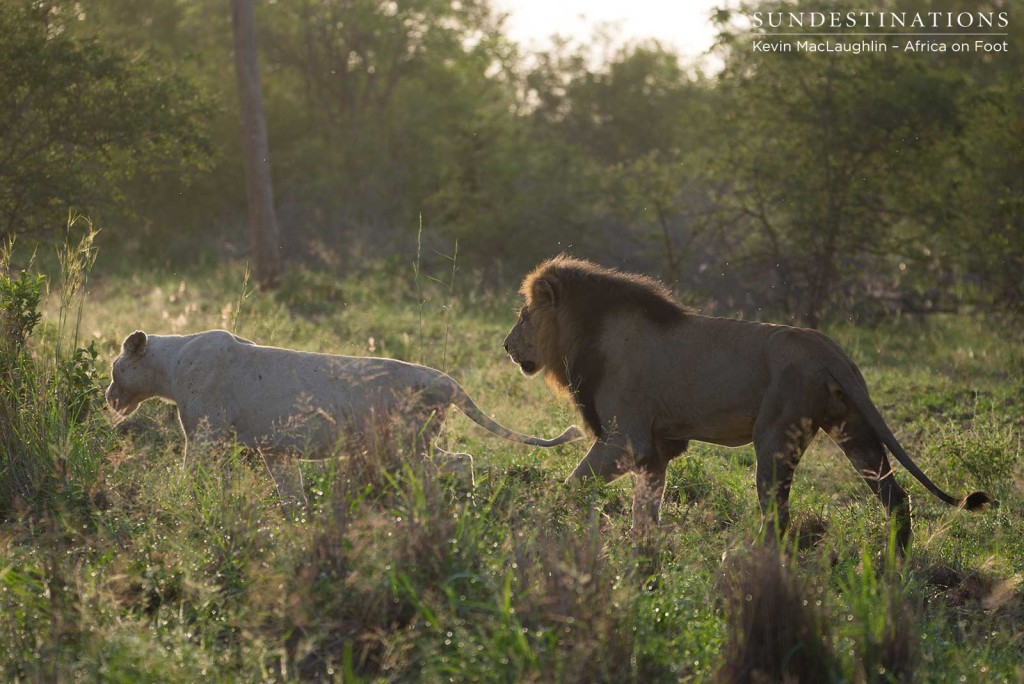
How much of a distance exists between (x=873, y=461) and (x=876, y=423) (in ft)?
0.80

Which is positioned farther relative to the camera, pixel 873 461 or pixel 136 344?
pixel 136 344

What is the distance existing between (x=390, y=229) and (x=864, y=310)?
11500mm

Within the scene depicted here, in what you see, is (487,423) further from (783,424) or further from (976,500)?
(976,500)

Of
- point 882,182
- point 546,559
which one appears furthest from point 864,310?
point 546,559

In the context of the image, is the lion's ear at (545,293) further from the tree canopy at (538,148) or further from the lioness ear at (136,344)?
the tree canopy at (538,148)

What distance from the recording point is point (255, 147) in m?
18.0

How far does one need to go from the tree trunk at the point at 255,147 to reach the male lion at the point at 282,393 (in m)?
12.1

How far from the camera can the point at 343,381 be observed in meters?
5.86

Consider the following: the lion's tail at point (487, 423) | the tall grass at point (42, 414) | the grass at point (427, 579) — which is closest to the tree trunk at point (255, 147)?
the tall grass at point (42, 414)

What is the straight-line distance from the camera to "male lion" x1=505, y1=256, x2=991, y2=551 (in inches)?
217

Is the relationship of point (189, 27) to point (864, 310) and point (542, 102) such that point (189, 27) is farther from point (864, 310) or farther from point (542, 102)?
point (864, 310)

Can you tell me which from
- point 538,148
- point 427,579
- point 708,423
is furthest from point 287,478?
point 538,148

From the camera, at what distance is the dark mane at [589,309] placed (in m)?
6.18

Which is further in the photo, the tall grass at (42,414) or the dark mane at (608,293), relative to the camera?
the dark mane at (608,293)
